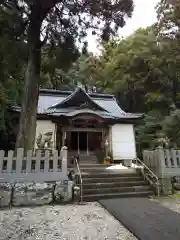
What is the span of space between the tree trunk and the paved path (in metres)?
3.36

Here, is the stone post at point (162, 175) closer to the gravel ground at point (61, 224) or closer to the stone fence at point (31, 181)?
the gravel ground at point (61, 224)

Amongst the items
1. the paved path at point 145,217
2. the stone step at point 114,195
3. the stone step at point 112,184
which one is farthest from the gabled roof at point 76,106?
the paved path at point 145,217

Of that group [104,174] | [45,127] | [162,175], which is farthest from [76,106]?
[162,175]

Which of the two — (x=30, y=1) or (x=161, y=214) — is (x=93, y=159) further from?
(x=30, y=1)

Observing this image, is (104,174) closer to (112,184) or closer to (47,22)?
(112,184)

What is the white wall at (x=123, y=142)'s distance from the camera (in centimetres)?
1179

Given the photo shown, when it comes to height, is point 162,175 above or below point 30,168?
below

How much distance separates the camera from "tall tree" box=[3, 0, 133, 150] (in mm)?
7156

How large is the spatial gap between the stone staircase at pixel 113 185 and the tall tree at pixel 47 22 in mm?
2450

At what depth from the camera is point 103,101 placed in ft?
50.9

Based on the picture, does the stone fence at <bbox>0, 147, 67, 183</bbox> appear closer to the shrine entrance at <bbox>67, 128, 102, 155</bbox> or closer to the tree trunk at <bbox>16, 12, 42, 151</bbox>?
the tree trunk at <bbox>16, 12, 42, 151</bbox>

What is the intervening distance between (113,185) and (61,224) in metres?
3.06

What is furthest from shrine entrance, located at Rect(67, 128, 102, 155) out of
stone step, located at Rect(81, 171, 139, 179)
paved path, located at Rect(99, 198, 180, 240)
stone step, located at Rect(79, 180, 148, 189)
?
paved path, located at Rect(99, 198, 180, 240)

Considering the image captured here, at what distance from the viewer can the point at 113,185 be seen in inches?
272
